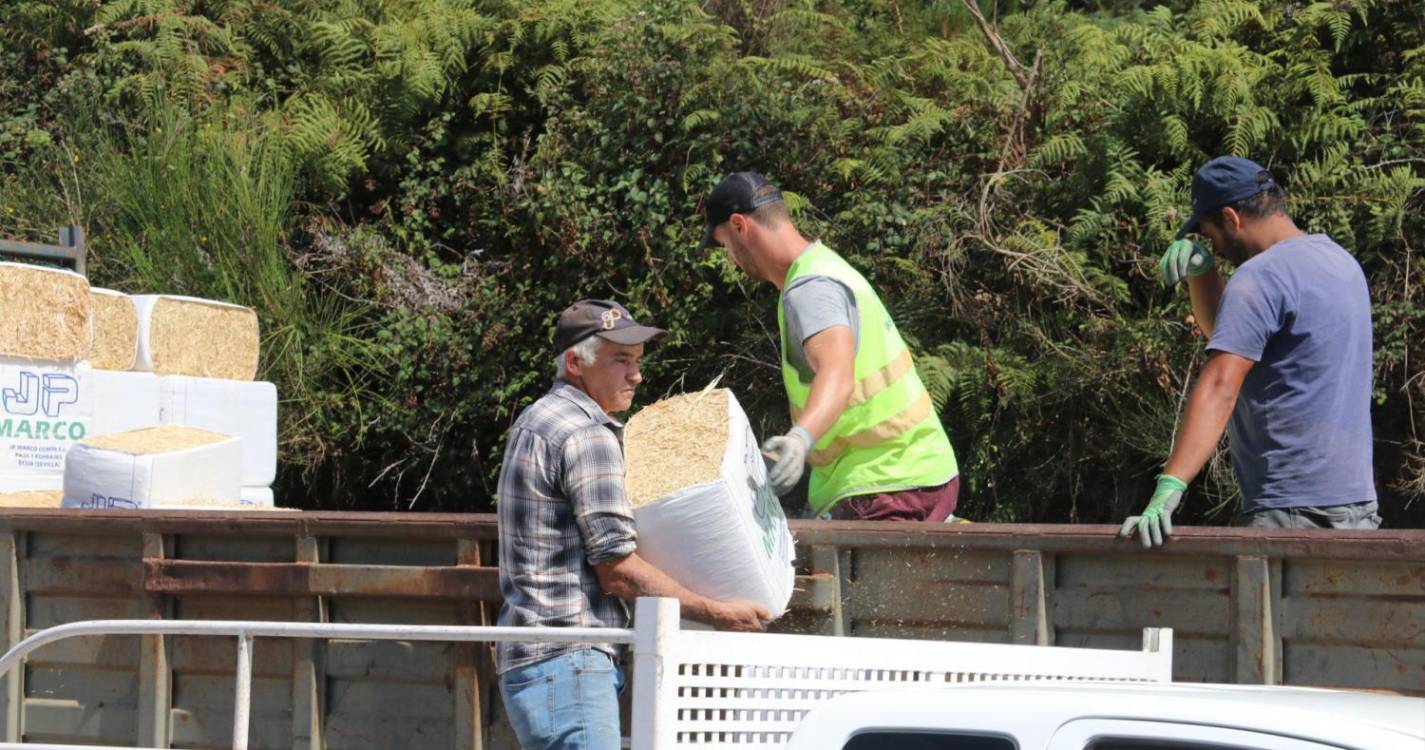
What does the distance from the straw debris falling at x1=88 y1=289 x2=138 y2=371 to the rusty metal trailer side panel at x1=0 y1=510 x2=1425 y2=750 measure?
109 inches

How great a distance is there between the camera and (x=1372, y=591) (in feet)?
12.0

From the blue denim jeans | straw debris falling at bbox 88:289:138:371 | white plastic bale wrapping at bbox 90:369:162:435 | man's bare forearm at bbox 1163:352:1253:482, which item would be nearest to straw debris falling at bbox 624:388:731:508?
the blue denim jeans

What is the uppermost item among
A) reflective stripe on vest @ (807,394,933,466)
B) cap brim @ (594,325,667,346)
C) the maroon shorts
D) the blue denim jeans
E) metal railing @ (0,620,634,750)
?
cap brim @ (594,325,667,346)

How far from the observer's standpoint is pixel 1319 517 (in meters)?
4.21

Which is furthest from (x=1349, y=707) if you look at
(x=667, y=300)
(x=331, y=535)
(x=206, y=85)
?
(x=206, y=85)

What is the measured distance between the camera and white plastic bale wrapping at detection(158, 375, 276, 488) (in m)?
8.02

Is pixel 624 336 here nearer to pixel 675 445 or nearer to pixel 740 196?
pixel 675 445

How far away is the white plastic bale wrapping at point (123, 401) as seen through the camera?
7.67 metres

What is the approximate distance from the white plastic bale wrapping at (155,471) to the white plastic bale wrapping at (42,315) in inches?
28.9

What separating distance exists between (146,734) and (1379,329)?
6.32 m

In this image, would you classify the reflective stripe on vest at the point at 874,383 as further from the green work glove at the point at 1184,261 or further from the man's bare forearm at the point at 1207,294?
the man's bare forearm at the point at 1207,294

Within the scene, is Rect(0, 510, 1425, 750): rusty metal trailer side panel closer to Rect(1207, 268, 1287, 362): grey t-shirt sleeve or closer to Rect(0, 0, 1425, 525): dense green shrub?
Rect(1207, 268, 1287, 362): grey t-shirt sleeve

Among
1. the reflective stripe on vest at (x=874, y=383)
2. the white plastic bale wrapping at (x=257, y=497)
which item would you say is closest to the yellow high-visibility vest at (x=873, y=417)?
the reflective stripe on vest at (x=874, y=383)

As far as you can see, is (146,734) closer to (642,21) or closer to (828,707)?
(828,707)
